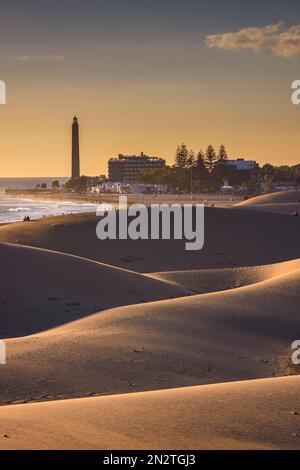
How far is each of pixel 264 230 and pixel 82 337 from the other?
3069 centimetres

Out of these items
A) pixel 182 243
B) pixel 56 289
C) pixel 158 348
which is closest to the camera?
pixel 158 348

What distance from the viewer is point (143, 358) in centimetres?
1385

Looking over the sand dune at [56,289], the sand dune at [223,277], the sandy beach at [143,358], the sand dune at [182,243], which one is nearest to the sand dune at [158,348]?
the sandy beach at [143,358]

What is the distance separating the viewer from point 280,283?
22641mm

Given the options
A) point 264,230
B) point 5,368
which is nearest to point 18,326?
point 5,368

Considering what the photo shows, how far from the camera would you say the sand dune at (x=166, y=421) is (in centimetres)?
776

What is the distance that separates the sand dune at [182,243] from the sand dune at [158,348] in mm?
17574

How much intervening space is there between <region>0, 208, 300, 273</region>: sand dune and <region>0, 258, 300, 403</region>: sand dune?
17574 millimetres

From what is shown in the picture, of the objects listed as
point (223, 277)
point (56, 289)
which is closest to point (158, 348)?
point (56, 289)

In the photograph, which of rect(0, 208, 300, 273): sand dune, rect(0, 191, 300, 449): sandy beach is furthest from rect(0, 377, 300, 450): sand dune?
rect(0, 208, 300, 273): sand dune

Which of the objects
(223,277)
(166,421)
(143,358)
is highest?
(166,421)

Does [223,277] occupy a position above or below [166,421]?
below

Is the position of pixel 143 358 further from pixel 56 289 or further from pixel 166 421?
pixel 56 289

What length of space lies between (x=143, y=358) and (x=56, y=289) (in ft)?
32.5
